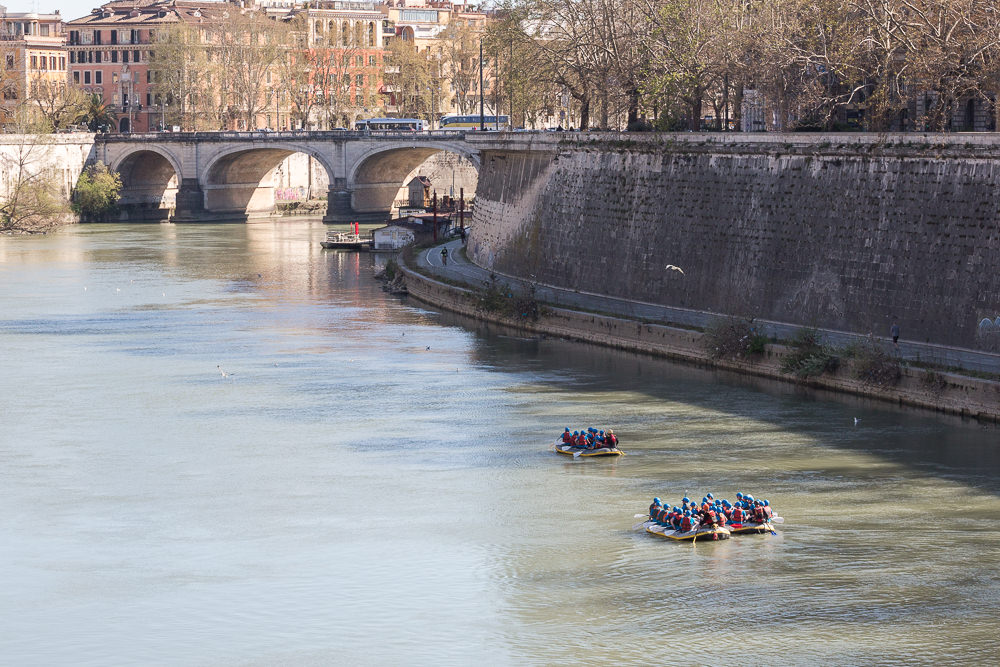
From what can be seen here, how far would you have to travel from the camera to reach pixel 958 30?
32281 millimetres

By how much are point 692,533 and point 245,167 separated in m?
59.2

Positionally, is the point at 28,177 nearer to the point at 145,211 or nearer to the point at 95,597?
the point at 145,211

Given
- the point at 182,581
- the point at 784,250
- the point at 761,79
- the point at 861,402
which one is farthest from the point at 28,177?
the point at 182,581

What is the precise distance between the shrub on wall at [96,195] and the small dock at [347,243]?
1632 centimetres

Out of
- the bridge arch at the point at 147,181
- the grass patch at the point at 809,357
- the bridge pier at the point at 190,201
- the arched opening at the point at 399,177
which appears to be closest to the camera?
the grass patch at the point at 809,357

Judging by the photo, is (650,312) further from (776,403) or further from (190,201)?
(190,201)

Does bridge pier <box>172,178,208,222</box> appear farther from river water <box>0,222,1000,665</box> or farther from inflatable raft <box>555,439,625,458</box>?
inflatable raft <box>555,439,625,458</box>

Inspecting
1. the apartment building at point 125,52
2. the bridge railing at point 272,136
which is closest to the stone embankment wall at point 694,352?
the bridge railing at point 272,136

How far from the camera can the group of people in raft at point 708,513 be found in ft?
66.9

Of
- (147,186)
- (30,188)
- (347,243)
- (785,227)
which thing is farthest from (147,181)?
(785,227)

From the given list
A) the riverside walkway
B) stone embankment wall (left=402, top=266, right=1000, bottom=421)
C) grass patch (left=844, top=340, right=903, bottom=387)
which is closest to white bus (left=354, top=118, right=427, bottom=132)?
the riverside walkway

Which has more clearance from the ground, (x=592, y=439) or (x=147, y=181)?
(x=147, y=181)

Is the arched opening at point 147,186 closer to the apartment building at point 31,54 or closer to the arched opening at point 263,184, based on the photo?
the arched opening at point 263,184

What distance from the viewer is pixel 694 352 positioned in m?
32.0
